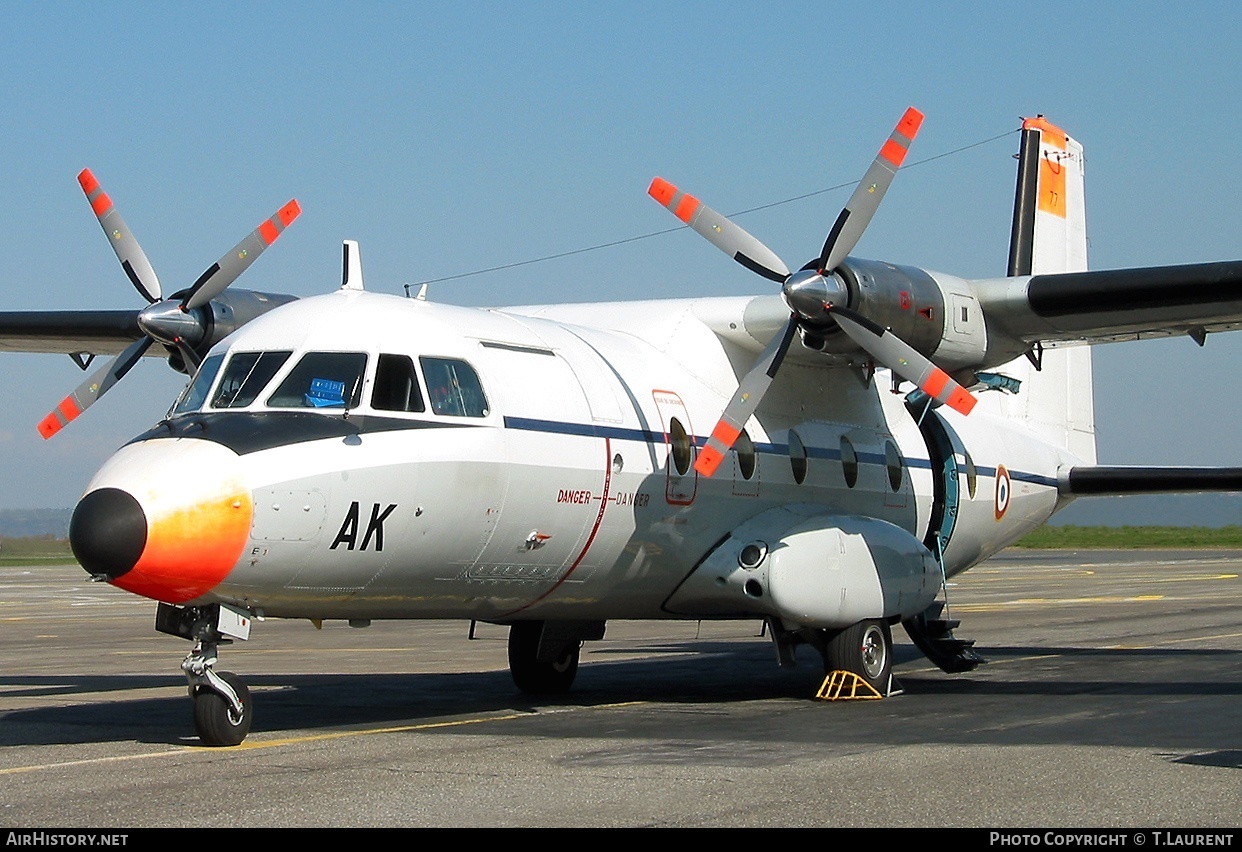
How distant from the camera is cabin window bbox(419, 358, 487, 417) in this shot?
11.6 m

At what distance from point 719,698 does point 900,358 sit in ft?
12.0

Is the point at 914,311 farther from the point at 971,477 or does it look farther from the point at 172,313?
the point at 172,313

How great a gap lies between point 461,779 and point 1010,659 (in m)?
11.5

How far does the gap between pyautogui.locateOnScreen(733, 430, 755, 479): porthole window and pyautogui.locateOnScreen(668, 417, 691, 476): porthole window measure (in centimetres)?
67

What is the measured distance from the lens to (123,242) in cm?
1653

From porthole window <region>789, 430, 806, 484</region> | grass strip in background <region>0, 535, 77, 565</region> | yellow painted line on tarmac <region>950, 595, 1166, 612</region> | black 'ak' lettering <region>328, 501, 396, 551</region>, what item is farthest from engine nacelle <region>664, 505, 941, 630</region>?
grass strip in background <region>0, 535, 77, 565</region>

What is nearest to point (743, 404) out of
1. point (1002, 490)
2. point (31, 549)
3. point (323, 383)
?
point (323, 383)

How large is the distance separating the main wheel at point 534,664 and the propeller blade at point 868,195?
449 centimetres

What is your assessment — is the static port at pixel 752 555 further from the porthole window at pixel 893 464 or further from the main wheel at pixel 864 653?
the porthole window at pixel 893 464

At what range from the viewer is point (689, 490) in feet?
46.0
